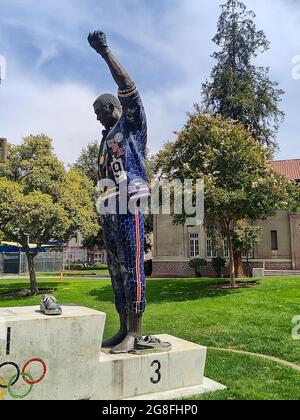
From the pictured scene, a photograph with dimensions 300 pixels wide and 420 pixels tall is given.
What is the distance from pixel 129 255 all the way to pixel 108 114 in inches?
71.6

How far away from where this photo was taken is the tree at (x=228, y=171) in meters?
14.4

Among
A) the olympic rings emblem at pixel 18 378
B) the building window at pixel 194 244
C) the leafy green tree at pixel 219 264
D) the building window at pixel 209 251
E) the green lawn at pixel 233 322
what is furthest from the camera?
the building window at pixel 194 244

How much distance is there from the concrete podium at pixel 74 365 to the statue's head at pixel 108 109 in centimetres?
240

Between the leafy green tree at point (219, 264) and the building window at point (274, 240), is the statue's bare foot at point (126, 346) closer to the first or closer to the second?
the leafy green tree at point (219, 264)

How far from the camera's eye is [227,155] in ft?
49.3

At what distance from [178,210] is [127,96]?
35.9 ft

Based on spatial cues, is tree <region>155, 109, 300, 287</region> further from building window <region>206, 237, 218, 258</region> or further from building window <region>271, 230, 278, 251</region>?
building window <region>271, 230, 278, 251</region>

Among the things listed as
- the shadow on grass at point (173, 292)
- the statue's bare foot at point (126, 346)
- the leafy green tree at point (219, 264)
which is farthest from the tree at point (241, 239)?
the statue's bare foot at point (126, 346)

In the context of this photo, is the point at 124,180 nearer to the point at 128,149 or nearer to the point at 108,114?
the point at 128,149

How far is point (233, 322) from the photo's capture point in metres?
9.91

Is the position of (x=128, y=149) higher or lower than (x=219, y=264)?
higher

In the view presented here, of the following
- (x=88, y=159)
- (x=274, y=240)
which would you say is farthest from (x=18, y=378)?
(x=88, y=159)

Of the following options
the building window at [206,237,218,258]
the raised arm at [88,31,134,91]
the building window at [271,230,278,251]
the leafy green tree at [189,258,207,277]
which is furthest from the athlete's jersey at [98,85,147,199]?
the building window at [271,230,278,251]

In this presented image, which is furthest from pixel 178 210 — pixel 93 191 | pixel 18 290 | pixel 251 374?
pixel 251 374
